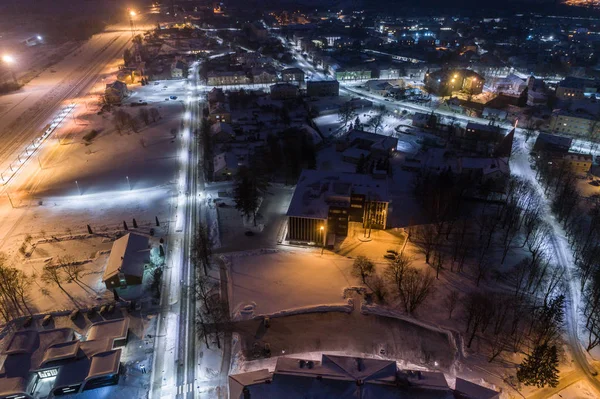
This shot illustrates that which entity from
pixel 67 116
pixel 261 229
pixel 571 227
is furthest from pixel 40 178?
pixel 571 227

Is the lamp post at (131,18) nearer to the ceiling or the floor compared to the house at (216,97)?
nearer to the ceiling

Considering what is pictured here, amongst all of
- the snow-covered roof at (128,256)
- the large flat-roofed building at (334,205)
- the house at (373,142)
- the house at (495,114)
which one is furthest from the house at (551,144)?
the snow-covered roof at (128,256)

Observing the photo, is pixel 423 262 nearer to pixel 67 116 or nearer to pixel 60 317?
pixel 60 317

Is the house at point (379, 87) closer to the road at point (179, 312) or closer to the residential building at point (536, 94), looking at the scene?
the residential building at point (536, 94)

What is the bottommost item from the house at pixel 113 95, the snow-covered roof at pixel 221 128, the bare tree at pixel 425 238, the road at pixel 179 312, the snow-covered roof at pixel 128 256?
the road at pixel 179 312

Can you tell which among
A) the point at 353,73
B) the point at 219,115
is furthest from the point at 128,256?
the point at 353,73

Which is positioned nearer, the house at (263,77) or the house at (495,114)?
the house at (495,114)

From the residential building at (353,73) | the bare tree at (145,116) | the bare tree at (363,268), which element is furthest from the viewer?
the residential building at (353,73)
